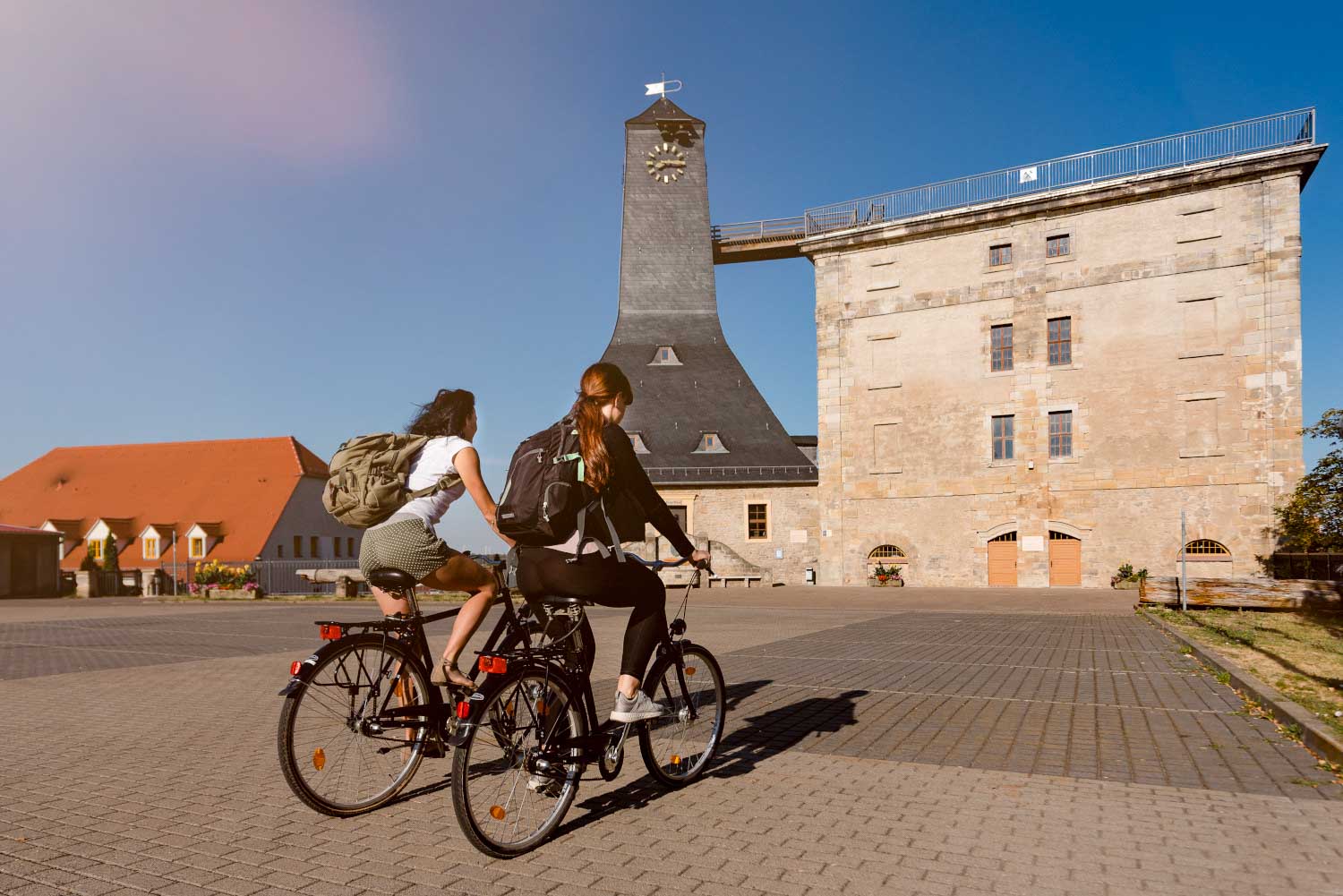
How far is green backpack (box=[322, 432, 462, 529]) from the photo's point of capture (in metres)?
4.41

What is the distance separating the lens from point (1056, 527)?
103 ft

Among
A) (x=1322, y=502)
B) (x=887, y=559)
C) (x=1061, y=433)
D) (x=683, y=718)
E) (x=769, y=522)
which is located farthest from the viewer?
(x=769, y=522)

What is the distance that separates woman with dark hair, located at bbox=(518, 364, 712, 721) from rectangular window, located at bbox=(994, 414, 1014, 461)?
30079 mm

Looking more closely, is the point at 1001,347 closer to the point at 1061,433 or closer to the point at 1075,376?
the point at 1075,376

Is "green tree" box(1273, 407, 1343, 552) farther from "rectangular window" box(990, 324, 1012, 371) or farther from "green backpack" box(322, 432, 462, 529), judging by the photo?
"green backpack" box(322, 432, 462, 529)

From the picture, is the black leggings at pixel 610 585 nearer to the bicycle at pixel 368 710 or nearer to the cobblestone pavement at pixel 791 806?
the bicycle at pixel 368 710

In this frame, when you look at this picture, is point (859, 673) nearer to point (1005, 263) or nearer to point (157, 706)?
point (157, 706)

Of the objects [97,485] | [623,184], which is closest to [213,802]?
[623,184]

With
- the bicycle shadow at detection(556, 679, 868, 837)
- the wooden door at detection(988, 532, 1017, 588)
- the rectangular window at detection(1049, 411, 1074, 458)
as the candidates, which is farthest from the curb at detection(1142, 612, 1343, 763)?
the rectangular window at detection(1049, 411, 1074, 458)

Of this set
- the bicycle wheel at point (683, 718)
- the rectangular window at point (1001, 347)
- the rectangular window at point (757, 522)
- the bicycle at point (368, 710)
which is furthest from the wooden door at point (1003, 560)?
the bicycle at point (368, 710)

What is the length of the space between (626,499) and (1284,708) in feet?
17.6

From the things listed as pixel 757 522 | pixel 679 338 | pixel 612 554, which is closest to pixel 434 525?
pixel 612 554

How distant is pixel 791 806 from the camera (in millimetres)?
4625

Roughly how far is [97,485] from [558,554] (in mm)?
57663
